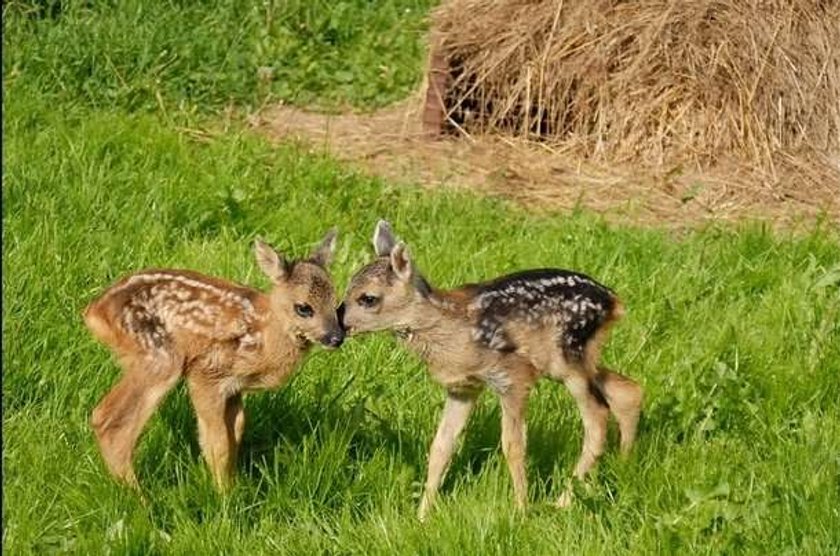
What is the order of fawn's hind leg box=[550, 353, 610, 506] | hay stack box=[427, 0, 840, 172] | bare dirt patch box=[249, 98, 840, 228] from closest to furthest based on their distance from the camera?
fawn's hind leg box=[550, 353, 610, 506] < bare dirt patch box=[249, 98, 840, 228] < hay stack box=[427, 0, 840, 172]

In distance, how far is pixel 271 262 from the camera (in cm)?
731

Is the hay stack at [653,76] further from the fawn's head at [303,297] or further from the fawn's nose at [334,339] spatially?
the fawn's nose at [334,339]

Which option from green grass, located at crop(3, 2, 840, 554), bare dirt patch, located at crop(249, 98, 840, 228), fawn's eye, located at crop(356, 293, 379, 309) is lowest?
bare dirt patch, located at crop(249, 98, 840, 228)

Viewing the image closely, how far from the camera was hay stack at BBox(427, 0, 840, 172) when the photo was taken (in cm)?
1191

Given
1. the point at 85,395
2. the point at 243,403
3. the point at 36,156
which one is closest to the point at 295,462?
the point at 243,403

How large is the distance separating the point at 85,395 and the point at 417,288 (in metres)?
1.57

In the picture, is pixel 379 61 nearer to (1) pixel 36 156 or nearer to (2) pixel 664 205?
(2) pixel 664 205

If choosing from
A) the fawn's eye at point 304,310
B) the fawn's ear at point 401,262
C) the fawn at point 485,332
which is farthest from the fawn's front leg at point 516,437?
the fawn's eye at point 304,310

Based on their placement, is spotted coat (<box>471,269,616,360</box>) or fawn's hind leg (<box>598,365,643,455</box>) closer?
spotted coat (<box>471,269,616,360</box>)

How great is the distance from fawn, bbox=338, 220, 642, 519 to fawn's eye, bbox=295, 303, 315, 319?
0.13 meters

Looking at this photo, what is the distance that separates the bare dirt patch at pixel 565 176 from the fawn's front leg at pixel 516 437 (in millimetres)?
4018

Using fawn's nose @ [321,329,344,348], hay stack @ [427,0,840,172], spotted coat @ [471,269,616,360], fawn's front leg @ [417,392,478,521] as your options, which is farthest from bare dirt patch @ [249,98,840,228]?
fawn's nose @ [321,329,344,348]

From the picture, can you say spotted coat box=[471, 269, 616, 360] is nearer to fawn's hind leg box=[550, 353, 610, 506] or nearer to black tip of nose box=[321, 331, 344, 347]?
fawn's hind leg box=[550, 353, 610, 506]

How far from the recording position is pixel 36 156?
10.1 meters
